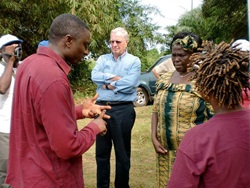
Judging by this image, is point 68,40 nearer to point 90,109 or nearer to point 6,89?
point 90,109

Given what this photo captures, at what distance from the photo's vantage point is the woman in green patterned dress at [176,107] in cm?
318

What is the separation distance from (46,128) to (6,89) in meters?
1.80

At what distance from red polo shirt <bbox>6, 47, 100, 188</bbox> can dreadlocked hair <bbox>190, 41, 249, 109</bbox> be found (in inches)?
30.4

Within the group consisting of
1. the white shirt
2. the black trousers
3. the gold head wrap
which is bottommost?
the black trousers

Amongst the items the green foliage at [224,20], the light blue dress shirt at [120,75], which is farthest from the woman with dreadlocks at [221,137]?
the green foliage at [224,20]

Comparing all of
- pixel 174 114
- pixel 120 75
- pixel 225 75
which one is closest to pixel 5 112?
pixel 120 75

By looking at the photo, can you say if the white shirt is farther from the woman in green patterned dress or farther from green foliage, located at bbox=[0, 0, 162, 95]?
green foliage, located at bbox=[0, 0, 162, 95]

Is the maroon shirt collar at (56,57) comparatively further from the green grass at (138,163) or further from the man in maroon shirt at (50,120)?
the green grass at (138,163)

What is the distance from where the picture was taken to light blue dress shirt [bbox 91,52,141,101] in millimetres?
4742

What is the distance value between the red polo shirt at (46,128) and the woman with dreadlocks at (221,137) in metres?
0.68

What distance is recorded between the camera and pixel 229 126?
6.15 feet

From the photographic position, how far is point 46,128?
2203mm

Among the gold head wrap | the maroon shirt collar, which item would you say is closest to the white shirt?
the maroon shirt collar

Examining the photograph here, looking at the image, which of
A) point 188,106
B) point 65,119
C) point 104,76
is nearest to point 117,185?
point 104,76
